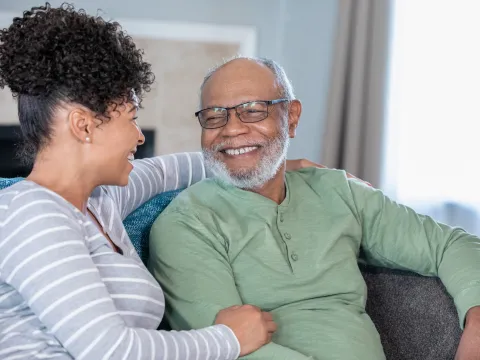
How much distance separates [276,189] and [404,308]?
1.52ft

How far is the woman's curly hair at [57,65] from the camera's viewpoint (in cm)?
121

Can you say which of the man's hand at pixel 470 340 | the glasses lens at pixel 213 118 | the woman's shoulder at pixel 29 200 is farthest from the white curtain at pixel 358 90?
the woman's shoulder at pixel 29 200

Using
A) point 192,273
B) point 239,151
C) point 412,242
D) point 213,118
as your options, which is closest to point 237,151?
point 239,151

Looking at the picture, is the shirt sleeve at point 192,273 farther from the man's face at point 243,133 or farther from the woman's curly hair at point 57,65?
the woman's curly hair at point 57,65

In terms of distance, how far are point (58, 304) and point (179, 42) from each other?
345cm

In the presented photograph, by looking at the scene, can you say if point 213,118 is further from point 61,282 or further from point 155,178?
point 61,282

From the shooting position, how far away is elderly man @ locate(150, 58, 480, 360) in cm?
155

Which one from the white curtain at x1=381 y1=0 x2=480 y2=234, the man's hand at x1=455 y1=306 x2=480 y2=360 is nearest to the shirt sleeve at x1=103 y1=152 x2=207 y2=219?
the man's hand at x1=455 y1=306 x2=480 y2=360

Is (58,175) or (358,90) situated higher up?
(358,90)

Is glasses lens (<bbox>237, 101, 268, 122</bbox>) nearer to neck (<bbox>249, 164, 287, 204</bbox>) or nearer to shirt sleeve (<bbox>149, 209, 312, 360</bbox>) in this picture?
neck (<bbox>249, 164, 287, 204</bbox>)

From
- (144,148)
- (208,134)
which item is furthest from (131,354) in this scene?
(144,148)

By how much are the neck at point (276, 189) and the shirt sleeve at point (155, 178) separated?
0.72ft

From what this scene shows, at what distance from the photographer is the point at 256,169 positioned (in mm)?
1762

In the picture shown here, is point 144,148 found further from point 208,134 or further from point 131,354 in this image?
point 131,354
